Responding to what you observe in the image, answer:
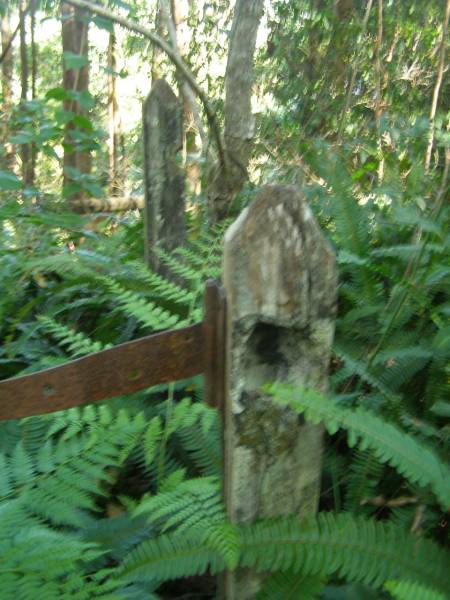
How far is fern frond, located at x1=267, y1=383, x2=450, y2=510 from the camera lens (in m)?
1.43

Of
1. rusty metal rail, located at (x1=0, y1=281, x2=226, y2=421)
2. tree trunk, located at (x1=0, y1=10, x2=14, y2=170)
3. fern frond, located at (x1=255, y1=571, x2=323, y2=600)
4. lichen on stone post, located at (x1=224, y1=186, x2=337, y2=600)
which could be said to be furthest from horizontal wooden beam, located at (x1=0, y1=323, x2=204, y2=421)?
tree trunk, located at (x1=0, y1=10, x2=14, y2=170)

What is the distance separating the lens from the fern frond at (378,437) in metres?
1.43

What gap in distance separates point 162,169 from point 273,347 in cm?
A: 187

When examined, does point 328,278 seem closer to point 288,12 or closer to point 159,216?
point 159,216

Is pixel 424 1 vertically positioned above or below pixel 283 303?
above

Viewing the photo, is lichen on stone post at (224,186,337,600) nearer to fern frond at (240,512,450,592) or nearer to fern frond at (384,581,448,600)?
fern frond at (240,512,450,592)

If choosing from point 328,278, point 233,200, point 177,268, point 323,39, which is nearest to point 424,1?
point 323,39

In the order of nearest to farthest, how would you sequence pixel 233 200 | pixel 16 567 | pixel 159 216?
pixel 16 567, pixel 159 216, pixel 233 200

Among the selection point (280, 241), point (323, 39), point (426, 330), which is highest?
point (323, 39)

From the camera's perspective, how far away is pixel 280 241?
56.1 inches

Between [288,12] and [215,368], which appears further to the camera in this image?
[288,12]

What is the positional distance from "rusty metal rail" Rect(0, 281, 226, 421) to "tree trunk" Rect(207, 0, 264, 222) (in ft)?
9.13

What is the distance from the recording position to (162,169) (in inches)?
126

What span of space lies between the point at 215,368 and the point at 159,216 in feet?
5.89
